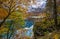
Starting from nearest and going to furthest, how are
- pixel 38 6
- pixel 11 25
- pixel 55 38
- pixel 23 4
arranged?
pixel 55 38, pixel 23 4, pixel 11 25, pixel 38 6

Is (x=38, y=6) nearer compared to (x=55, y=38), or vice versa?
(x=55, y=38)

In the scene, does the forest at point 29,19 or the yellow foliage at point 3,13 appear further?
the yellow foliage at point 3,13

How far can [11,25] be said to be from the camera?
811cm

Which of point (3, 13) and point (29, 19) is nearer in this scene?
point (3, 13)

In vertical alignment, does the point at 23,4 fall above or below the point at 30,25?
above

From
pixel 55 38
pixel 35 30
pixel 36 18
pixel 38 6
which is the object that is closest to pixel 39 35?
pixel 35 30

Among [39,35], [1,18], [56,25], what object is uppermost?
[1,18]

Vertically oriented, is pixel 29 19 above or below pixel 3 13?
below

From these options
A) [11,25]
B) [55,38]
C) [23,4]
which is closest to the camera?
[55,38]

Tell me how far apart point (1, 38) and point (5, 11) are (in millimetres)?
1625

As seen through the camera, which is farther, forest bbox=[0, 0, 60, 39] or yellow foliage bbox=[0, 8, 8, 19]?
yellow foliage bbox=[0, 8, 8, 19]

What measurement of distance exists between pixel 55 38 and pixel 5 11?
2.52 meters

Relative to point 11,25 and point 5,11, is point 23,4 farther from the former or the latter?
point 11,25

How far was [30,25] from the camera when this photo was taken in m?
9.03
